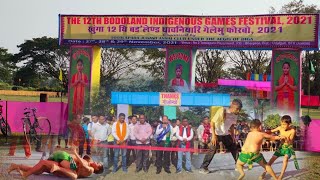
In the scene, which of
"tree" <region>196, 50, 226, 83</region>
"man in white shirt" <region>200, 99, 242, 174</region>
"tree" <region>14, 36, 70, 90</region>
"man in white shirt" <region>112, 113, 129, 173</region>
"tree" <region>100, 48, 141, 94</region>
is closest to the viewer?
"man in white shirt" <region>200, 99, 242, 174</region>

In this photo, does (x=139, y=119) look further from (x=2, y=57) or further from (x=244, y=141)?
(x=2, y=57)

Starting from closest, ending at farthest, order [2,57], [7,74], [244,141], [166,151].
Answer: [244,141]
[166,151]
[2,57]
[7,74]

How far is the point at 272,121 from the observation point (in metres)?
7.09

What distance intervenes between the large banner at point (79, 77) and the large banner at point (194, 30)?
203mm

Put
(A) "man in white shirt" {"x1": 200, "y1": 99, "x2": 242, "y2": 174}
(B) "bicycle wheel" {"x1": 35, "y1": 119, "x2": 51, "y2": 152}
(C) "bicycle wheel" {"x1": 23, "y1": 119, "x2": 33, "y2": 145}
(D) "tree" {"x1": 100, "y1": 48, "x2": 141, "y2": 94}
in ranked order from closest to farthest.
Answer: (A) "man in white shirt" {"x1": 200, "y1": 99, "x2": 242, "y2": 174}, (B) "bicycle wheel" {"x1": 35, "y1": 119, "x2": 51, "y2": 152}, (C) "bicycle wheel" {"x1": 23, "y1": 119, "x2": 33, "y2": 145}, (D) "tree" {"x1": 100, "y1": 48, "x2": 141, "y2": 94}

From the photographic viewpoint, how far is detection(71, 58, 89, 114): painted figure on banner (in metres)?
8.91

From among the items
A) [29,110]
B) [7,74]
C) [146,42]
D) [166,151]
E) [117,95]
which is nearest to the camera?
[166,151]

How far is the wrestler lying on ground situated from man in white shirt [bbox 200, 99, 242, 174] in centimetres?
165

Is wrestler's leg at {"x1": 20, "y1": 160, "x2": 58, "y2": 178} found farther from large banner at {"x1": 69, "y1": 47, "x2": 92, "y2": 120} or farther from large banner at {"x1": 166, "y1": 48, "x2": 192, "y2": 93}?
large banner at {"x1": 166, "y1": 48, "x2": 192, "y2": 93}

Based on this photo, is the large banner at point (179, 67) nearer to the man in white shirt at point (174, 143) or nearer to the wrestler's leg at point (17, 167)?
the man in white shirt at point (174, 143)

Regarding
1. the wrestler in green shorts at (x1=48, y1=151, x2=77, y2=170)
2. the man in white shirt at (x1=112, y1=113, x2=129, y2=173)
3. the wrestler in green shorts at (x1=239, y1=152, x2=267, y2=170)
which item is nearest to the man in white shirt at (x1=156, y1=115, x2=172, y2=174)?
the man in white shirt at (x1=112, y1=113, x2=129, y2=173)

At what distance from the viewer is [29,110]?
9.07 meters

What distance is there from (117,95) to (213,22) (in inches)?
102

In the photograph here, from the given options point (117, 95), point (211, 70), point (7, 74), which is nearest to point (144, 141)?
point (117, 95)
